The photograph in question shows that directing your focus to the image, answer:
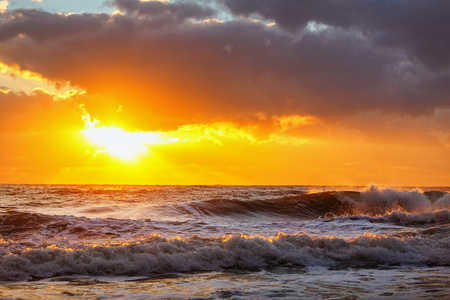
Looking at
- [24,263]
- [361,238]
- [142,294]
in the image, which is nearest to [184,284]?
[142,294]

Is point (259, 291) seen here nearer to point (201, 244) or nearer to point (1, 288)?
point (201, 244)

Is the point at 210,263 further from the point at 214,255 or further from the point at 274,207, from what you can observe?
the point at 274,207

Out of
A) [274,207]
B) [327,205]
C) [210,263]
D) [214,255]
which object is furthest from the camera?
[327,205]

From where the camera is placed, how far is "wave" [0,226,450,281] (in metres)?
9.93

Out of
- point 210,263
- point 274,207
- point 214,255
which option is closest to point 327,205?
point 274,207

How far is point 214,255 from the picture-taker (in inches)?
437

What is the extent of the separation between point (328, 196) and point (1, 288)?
104ft

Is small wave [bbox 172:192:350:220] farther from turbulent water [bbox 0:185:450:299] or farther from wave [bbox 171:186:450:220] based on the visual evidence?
turbulent water [bbox 0:185:450:299]

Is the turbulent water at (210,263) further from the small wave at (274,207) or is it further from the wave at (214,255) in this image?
the small wave at (274,207)

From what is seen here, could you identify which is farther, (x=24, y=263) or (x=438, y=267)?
(x=438, y=267)

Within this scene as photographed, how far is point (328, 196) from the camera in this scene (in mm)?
36531

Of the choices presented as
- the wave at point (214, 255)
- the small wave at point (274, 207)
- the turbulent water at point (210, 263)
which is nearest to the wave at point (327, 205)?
the small wave at point (274, 207)

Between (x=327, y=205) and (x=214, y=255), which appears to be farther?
(x=327, y=205)

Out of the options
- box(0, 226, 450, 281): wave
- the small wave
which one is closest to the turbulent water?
box(0, 226, 450, 281): wave
